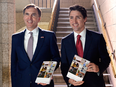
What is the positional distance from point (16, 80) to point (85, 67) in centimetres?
108

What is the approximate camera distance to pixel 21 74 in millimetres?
2412

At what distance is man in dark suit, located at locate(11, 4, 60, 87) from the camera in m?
2.35

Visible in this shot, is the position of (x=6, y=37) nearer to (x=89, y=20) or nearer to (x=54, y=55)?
(x=54, y=55)

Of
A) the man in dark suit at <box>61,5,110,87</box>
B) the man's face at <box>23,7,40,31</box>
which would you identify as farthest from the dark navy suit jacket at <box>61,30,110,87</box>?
the man's face at <box>23,7,40,31</box>

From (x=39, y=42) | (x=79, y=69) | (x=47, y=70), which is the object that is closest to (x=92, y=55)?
(x=79, y=69)


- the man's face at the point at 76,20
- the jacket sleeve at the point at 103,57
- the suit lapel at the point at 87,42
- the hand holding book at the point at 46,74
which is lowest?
the hand holding book at the point at 46,74

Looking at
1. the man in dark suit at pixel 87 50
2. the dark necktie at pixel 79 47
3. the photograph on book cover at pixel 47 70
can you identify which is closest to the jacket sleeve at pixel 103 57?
the man in dark suit at pixel 87 50

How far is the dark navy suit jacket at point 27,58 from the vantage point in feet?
7.74

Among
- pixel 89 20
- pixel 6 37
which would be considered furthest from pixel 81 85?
pixel 89 20

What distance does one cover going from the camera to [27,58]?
2.34 m

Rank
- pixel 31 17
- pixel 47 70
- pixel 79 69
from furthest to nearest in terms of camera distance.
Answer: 1. pixel 31 17
2. pixel 47 70
3. pixel 79 69

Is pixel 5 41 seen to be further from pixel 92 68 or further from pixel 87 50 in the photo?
pixel 92 68

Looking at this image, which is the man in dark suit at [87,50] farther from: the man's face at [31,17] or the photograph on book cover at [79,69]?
the man's face at [31,17]

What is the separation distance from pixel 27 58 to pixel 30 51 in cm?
11
